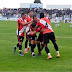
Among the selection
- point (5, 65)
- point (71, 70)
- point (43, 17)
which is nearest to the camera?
point (71, 70)

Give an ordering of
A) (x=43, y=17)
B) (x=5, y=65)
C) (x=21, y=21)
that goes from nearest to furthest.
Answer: (x=5, y=65), (x=43, y=17), (x=21, y=21)

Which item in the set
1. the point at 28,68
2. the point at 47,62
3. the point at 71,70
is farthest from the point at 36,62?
the point at 71,70

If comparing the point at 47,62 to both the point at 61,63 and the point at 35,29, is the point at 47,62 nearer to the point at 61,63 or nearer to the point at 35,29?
the point at 61,63

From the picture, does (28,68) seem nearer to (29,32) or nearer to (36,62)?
(36,62)

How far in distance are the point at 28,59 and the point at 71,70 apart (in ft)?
9.35

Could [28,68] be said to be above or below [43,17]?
below

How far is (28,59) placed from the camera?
11.5 metres

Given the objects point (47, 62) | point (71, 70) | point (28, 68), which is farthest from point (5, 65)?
point (71, 70)

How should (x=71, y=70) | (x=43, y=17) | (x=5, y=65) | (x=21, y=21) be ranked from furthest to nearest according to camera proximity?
(x=21, y=21) < (x=43, y=17) < (x=5, y=65) < (x=71, y=70)

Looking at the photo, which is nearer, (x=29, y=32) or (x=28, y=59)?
(x=28, y=59)

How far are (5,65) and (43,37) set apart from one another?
2.40 meters

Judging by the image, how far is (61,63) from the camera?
34.6 ft

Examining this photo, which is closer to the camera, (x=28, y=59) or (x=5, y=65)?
(x=5, y=65)

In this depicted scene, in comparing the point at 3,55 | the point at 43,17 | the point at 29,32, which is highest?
the point at 43,17
